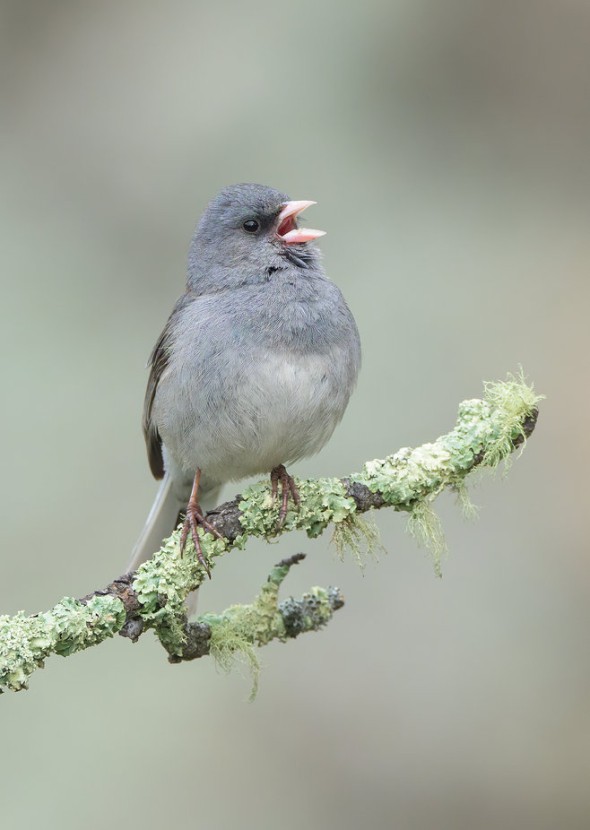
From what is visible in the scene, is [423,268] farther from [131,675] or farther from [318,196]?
[131,675]

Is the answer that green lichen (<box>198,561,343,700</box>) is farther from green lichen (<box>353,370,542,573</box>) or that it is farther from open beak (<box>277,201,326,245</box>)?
open beak (<box>277,201,326,245</box>)

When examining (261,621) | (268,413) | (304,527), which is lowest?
(261,621)

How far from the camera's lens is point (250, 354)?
3.31 metres

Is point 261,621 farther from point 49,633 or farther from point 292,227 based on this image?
point 292,227

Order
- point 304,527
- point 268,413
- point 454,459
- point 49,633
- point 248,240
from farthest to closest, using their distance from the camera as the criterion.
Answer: point 248,240
point 268,413
point 304,527
point 454,459
point 49,633

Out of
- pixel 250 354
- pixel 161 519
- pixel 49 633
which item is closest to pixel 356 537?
pixel 250 354

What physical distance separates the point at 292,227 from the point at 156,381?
2.45 feet

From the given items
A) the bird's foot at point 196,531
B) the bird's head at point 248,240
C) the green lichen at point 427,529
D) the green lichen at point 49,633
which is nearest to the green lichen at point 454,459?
the green lichen at point 427,529

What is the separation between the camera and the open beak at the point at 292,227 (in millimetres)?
3615

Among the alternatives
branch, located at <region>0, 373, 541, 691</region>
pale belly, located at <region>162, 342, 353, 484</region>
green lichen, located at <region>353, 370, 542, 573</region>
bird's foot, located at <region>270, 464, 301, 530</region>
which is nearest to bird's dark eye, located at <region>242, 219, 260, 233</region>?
pale belly, located at <region>162, 342, 353, 484</region>

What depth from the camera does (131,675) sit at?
4.71 metres

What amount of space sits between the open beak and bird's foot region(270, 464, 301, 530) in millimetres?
807

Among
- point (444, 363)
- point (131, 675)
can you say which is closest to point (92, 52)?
point (444, 363)

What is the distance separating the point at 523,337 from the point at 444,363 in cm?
49
